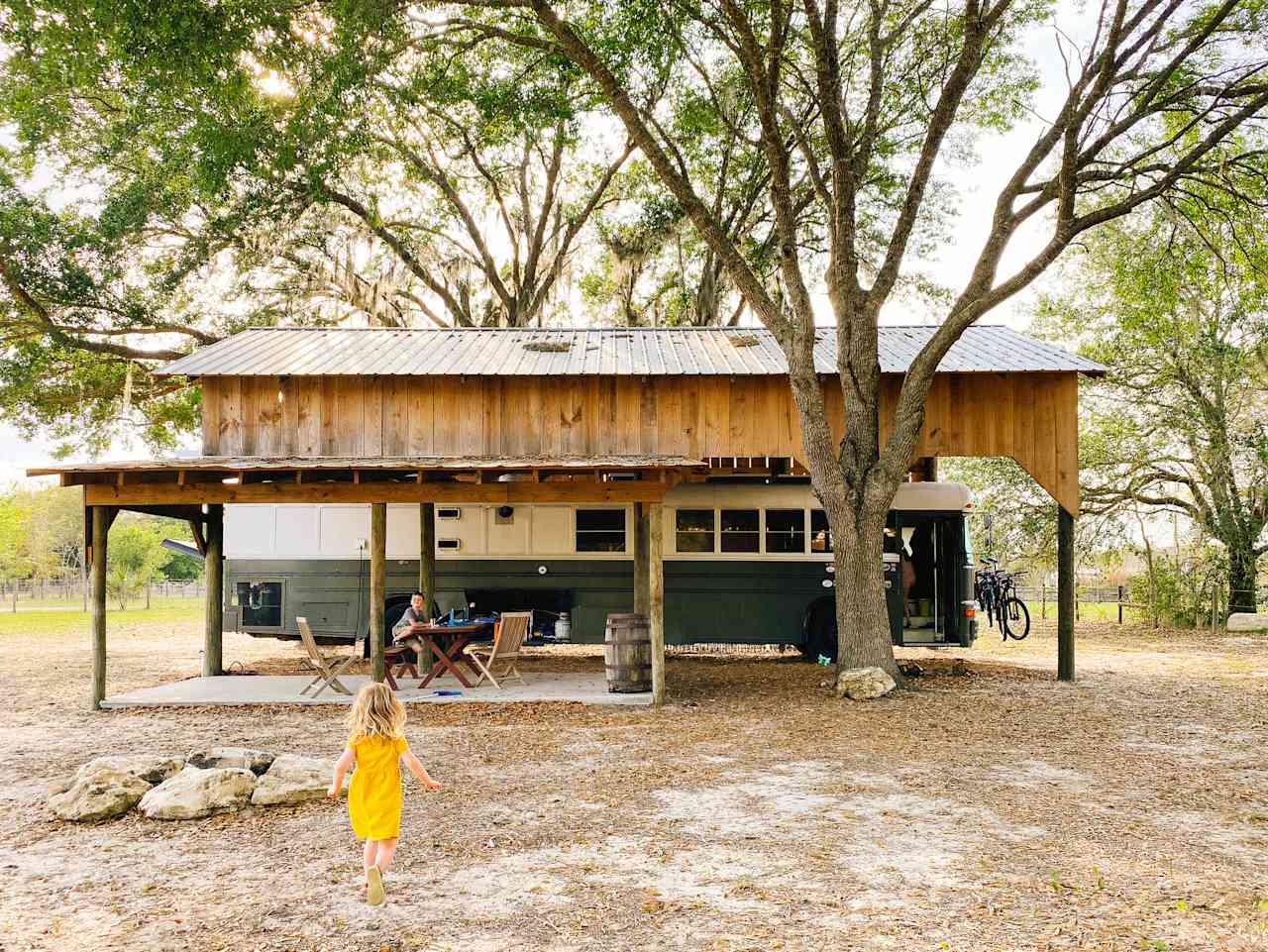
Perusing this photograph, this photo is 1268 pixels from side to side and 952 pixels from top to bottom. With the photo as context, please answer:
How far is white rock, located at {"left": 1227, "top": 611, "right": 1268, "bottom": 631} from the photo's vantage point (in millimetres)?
19125

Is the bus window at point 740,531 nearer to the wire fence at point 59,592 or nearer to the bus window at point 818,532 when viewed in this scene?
the bus window at point 818,532

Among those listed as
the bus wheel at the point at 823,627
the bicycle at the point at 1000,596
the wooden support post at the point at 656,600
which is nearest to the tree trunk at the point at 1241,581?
the bicycle at the point at 1000,596

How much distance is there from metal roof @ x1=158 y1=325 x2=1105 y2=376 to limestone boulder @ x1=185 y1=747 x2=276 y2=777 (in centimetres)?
675

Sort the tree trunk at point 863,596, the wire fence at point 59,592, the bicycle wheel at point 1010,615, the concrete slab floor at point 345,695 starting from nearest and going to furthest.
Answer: the concrete slab floor at point 345,695
the tree trunk at point 863,596
the bicycle wheel at point 1010,615
the wire fence at point 59,592

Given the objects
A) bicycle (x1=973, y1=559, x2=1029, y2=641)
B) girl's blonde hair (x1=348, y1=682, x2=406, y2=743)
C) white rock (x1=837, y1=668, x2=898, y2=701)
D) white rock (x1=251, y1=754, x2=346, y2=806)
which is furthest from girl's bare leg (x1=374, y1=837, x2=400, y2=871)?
bicycle (x1=973, y1=559, x2=1029, y2=641)

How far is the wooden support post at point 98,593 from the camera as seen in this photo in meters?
10.9

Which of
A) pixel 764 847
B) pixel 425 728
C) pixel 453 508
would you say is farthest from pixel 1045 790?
pixel 453 508

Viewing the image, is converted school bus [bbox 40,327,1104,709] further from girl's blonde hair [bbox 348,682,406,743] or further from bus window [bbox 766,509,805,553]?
girl's blonde hair [bbox 348,682,406,743]

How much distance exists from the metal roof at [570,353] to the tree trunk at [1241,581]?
8.80 meters

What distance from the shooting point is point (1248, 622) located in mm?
19281

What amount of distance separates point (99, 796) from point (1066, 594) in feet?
36.2

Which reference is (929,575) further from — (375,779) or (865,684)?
(375,779)

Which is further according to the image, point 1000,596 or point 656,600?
point 1000,596

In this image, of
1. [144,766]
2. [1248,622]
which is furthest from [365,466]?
[1248,622]
